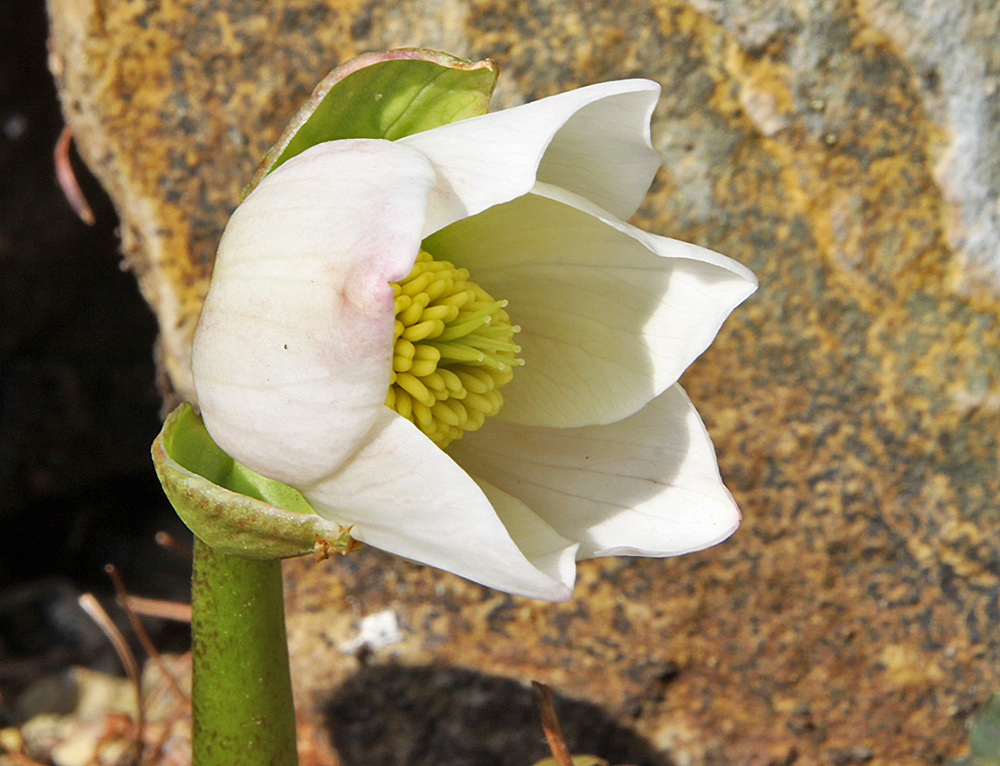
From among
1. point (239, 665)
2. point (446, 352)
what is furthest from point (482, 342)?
point (239, 665)

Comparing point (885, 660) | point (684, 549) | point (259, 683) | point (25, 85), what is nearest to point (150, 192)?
point (25, 85)

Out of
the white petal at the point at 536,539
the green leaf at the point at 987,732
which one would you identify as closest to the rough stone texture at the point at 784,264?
the green leaf at the point at 987,732

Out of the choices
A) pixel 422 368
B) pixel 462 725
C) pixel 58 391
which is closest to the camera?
pixel 422 368

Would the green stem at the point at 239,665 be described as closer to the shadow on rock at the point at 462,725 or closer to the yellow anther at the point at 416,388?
the yellow anther at the point at 416,388

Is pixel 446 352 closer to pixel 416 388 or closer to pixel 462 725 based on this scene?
pixel 416 388

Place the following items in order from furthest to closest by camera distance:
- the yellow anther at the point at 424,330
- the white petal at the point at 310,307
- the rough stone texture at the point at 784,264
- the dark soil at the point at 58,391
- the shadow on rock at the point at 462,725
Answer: the dark soil at the point at 58,391 → the shadow on rock at the point at 462,725 → the rough stone texture at the point at 784,264 → the yellow anther at the point at 424,330 → the white petal at the point at 310,307

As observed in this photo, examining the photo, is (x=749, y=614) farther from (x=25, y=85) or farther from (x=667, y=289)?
(x=25, y=85)

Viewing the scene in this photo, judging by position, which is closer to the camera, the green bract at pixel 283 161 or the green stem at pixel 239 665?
the green bract at pixel 283 161
